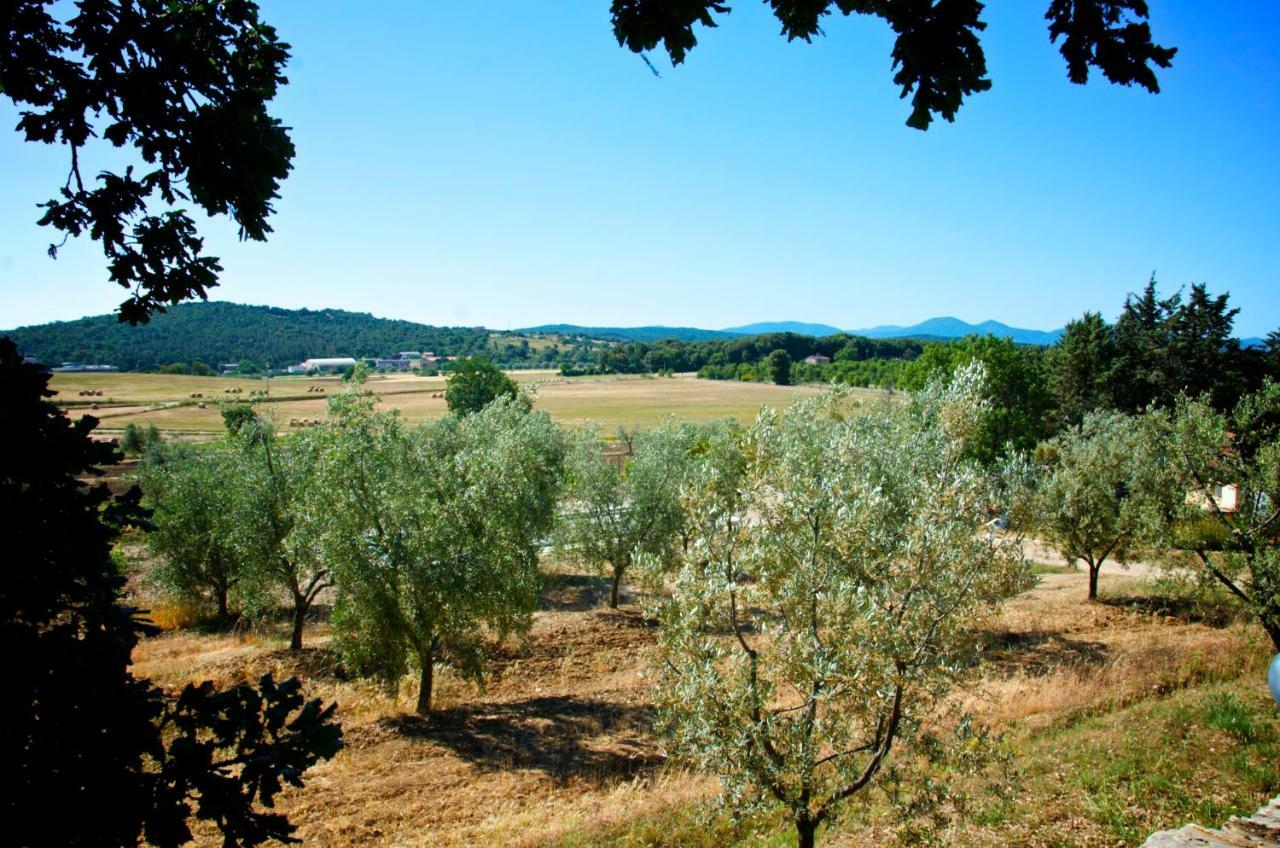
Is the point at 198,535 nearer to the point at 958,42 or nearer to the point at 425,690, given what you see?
the point at 425,690

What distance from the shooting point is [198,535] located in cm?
2336

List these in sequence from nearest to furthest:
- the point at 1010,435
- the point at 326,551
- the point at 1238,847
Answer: the point at 1238,847 < the point at 326,551 < the point at 1010,435

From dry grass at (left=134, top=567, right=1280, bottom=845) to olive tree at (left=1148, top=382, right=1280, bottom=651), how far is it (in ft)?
6.06

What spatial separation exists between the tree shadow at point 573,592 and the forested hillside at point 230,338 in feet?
53.6

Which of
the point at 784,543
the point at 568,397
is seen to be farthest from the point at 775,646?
the point at 568,397

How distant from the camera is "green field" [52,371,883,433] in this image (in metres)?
62.2

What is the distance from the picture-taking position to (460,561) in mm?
15461

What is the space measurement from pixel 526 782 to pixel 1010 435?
4177cm

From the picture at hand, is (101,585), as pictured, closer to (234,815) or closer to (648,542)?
(234,815)

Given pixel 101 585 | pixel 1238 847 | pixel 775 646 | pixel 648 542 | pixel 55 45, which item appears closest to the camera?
pixel 101 585

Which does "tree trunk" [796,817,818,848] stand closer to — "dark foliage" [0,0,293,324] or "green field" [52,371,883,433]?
"dark foliage" [0,0,293,324]

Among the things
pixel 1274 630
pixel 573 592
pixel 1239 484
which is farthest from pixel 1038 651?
pixel 573 592

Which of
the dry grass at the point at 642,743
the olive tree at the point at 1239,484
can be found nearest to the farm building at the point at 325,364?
the dry grass at the point at 642,743

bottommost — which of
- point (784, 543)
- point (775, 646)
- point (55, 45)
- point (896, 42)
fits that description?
point (775, 646)
